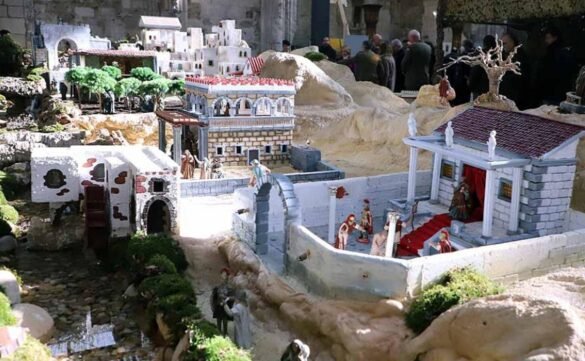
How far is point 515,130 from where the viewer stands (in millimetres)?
18875

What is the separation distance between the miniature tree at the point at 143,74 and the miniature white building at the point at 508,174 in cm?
2181

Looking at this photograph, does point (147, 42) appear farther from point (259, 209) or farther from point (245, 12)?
point (259, 209)

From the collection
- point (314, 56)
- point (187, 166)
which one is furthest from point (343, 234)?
point (314, 56)

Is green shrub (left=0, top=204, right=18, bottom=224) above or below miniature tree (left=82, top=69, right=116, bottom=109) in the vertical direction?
below

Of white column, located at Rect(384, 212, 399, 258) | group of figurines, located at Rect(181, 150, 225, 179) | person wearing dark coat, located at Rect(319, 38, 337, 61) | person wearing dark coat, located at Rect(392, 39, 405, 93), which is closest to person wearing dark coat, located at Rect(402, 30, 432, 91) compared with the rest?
person wearing dark coat, located at Rect(392, 39, 405, 93)

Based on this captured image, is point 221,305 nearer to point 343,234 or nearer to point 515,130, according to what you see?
point 343,234

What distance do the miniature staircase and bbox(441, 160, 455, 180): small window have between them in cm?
173

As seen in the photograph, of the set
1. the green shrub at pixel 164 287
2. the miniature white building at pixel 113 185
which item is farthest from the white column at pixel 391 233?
the miniature white building at pixel 113 185

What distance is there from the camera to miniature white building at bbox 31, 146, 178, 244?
21.5 meters

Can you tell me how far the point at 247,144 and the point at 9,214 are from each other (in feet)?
35.0

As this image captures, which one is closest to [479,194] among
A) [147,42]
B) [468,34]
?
[147,42]

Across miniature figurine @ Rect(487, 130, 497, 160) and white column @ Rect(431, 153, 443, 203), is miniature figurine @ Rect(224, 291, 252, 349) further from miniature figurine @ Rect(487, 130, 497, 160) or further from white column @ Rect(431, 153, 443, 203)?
white column @ Rect(431, 153, 443, 203)

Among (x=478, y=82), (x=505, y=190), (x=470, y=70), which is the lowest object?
(x=505, y=190)

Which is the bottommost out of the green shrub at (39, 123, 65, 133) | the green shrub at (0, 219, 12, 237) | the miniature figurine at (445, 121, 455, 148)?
the green shrub at (0, 219, 12, 237)
